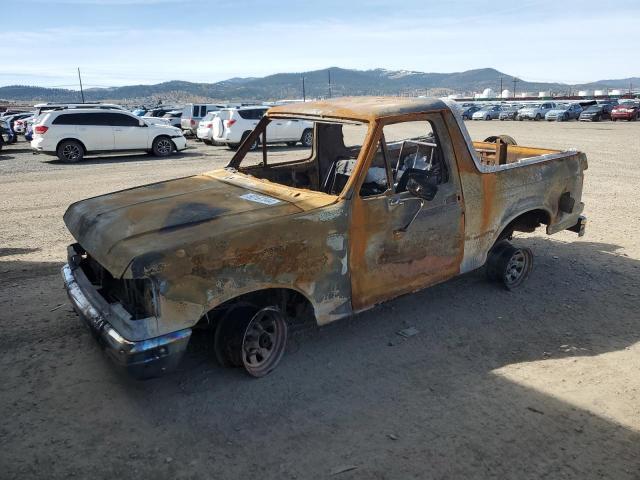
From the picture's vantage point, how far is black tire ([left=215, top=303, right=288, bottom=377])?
3.39 metres

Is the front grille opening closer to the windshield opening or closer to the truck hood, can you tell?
the truck hood

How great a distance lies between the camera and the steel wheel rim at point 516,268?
512cm

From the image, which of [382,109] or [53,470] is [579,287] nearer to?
[382,109]

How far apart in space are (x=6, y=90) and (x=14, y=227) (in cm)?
20712

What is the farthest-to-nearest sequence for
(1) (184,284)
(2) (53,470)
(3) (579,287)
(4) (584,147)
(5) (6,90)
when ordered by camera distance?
1. (5) (6,90)
2. (4) (584,147)
3. (3) (579,287)
4. (1) (184,284)
5. (2) (53,470)

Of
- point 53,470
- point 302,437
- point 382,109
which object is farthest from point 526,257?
point 53,470

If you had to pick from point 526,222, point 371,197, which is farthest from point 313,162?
point 526,222

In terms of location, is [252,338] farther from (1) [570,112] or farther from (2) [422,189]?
(1) [570,112]

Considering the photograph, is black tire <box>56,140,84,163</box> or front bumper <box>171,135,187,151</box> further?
front bumper <box>171,135,187,151</box>

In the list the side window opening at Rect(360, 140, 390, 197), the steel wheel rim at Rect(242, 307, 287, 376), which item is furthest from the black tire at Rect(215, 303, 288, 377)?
the side window opening at Rect(360, 140, 390, 197)

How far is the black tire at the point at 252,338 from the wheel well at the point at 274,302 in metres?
0.07

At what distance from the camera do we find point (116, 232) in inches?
129

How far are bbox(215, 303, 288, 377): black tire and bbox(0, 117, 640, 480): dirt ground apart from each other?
134mm

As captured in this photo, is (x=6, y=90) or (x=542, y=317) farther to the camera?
(x=6, y=90)
